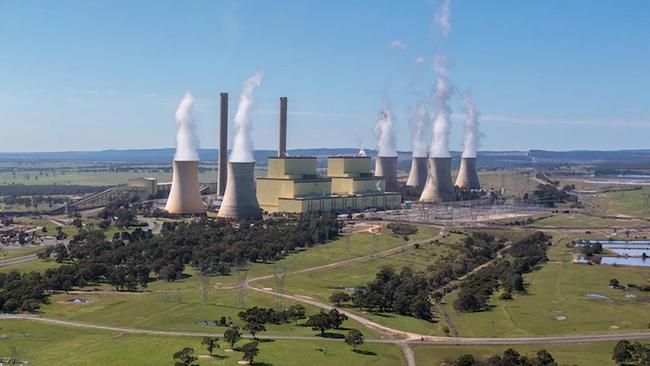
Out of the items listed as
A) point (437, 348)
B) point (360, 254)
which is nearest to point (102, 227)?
point (360, 254)

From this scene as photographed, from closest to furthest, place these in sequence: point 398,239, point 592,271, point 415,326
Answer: point 415,326 → point 592,271 → point 398,239

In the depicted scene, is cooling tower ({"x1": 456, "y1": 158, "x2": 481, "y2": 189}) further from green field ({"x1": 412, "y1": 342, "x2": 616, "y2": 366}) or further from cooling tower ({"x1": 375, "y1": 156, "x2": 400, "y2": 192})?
green field ({"x1": 412, "y1": 342, "x2": 616, "y2": 366})

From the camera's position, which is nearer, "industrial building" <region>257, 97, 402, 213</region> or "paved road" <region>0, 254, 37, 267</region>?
"paved road" <region>0, 254, 37, 267</region>

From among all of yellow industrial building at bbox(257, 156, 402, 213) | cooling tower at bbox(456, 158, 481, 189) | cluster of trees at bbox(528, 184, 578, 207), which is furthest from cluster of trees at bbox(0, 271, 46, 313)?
cooling tower at bbox(456, 158, 481, 189)

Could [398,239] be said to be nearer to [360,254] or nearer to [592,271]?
[360,254]

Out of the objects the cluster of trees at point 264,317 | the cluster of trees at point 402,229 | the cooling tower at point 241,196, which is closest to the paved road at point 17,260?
the cooling tower at point 241,196

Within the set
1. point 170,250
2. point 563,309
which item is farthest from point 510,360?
point 170,250
